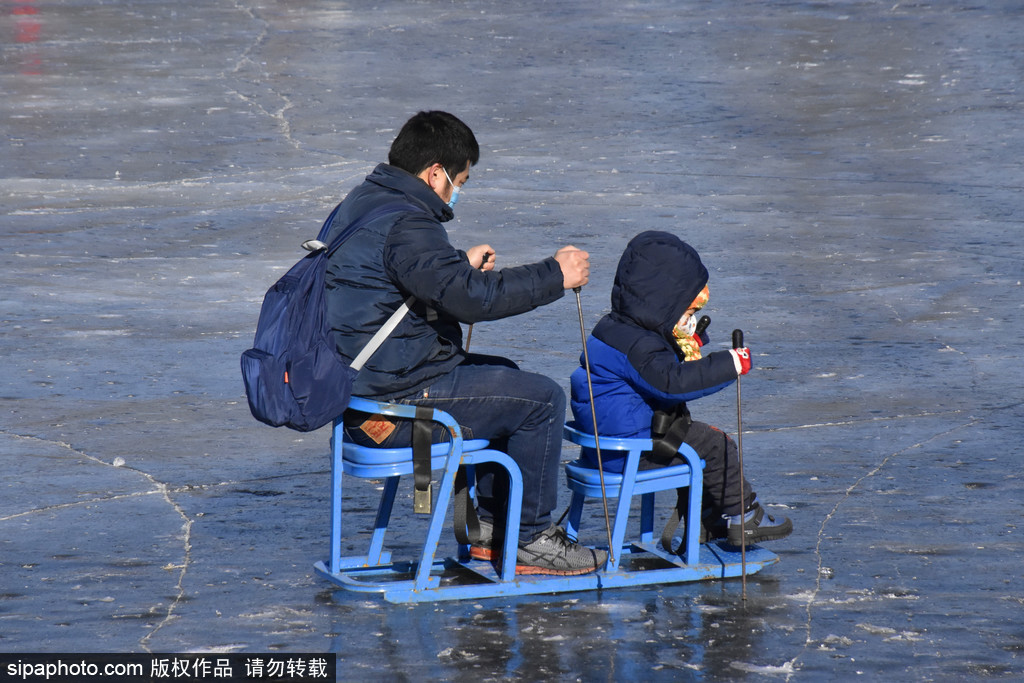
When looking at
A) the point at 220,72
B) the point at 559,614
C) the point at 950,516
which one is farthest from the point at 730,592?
the point at 220,72

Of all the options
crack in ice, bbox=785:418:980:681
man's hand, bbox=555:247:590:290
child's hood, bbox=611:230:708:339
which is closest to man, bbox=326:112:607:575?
man's hand, bbox=555:247:590:290

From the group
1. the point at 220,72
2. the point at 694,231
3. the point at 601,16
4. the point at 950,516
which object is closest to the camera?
the point at 950,516

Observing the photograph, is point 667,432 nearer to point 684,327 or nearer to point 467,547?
point 684,327

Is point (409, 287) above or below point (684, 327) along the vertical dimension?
above

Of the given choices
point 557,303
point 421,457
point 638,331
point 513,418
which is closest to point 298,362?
point 421,457

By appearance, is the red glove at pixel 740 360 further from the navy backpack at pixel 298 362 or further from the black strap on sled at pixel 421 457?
the navy backpack at pixel 298 362

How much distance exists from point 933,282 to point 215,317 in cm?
455

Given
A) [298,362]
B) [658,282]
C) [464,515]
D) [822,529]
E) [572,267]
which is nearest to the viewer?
[298,362]

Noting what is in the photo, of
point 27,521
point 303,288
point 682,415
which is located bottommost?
→ point 27,521

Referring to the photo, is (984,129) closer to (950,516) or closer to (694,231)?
(694,231)

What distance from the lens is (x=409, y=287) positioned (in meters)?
4.41

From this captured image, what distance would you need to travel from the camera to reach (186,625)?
448cm

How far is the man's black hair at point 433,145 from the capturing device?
4.62 m

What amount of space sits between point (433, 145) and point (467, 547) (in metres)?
1.36
